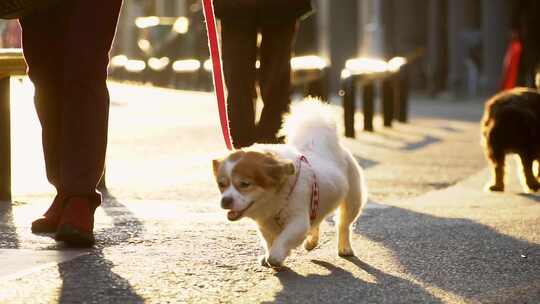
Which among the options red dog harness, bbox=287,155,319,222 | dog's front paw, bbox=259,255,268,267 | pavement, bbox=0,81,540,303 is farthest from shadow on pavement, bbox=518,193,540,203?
dog's front paw, bbox=259,255,268,267

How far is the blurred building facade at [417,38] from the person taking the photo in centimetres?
2936

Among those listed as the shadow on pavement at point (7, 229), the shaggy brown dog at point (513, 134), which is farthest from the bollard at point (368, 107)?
the shadow on pavement at point (7, 229)

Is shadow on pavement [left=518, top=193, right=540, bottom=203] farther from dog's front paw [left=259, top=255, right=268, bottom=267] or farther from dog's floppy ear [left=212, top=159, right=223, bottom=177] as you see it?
dog's floppy ear [left=212, top=159, right=223, bottom=177]

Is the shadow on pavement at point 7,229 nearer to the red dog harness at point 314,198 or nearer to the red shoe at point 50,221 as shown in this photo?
the red shoe at point 50,221

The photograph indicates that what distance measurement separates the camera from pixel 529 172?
31.8 ft

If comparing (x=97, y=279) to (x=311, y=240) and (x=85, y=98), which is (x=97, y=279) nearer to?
(x=85, y=98)

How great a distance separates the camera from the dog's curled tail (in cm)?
605

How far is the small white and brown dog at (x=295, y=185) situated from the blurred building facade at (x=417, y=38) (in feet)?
64.2

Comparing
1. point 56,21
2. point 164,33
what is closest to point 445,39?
point 164,33

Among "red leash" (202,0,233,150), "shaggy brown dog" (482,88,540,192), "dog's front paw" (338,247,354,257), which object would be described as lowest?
"shaggy brown dog" (482,88,540,192)

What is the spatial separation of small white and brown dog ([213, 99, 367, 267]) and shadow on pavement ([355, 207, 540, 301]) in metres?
0.35

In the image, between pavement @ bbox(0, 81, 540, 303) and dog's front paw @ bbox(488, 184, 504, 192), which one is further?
dog's front paw @ bbox(488, 184, 504, 192)

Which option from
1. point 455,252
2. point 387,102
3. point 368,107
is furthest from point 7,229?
point 387,102

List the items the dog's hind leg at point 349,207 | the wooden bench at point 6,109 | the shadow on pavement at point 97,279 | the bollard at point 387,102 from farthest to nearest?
the bollard at point 387,102 → the wooden bench at point 6,109 → the dog's hind leg at point 349,207 → the shadow on pavement at point 97,279
